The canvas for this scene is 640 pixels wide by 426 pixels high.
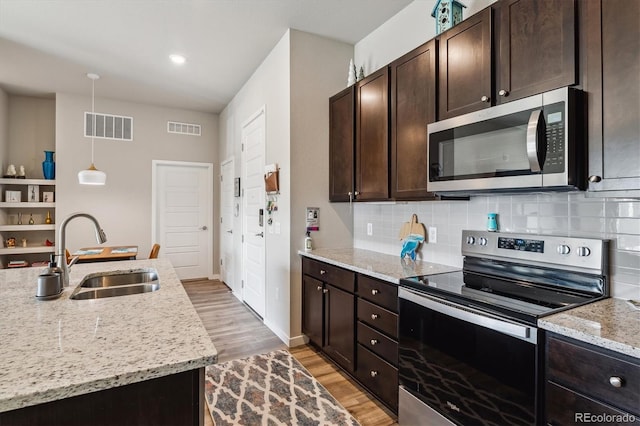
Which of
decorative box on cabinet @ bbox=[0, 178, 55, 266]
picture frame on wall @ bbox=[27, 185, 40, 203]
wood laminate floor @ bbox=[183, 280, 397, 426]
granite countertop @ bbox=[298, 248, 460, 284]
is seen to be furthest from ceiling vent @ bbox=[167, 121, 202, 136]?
granite countertop @ bbox=[298, 248, 460, 284]

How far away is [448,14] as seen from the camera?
6.98 ft

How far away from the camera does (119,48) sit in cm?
350

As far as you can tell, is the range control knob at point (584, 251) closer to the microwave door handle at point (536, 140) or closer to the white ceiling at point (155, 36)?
the microwave door handle at point (536, 140)

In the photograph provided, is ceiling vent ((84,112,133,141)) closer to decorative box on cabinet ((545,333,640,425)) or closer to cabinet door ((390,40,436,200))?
cabinet door ((390,40,436,200))

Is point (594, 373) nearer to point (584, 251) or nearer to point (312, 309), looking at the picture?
point (584, 251)

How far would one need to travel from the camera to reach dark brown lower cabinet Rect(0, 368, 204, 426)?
815mm

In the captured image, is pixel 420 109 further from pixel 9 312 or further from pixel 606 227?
pixel 9 312

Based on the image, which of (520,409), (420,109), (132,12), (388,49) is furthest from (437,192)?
(132,12)

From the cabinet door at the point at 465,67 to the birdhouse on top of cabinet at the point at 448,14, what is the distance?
175mm

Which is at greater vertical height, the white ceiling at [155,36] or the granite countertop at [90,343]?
the white ceiling at [155,36]

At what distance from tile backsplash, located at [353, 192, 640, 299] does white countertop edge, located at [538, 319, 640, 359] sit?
581 mm

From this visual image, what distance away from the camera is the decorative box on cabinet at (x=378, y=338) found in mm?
1993

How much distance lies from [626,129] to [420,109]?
1.12 m

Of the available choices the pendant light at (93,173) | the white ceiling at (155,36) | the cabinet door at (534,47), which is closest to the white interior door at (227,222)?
the white ceiling at (155,36)
